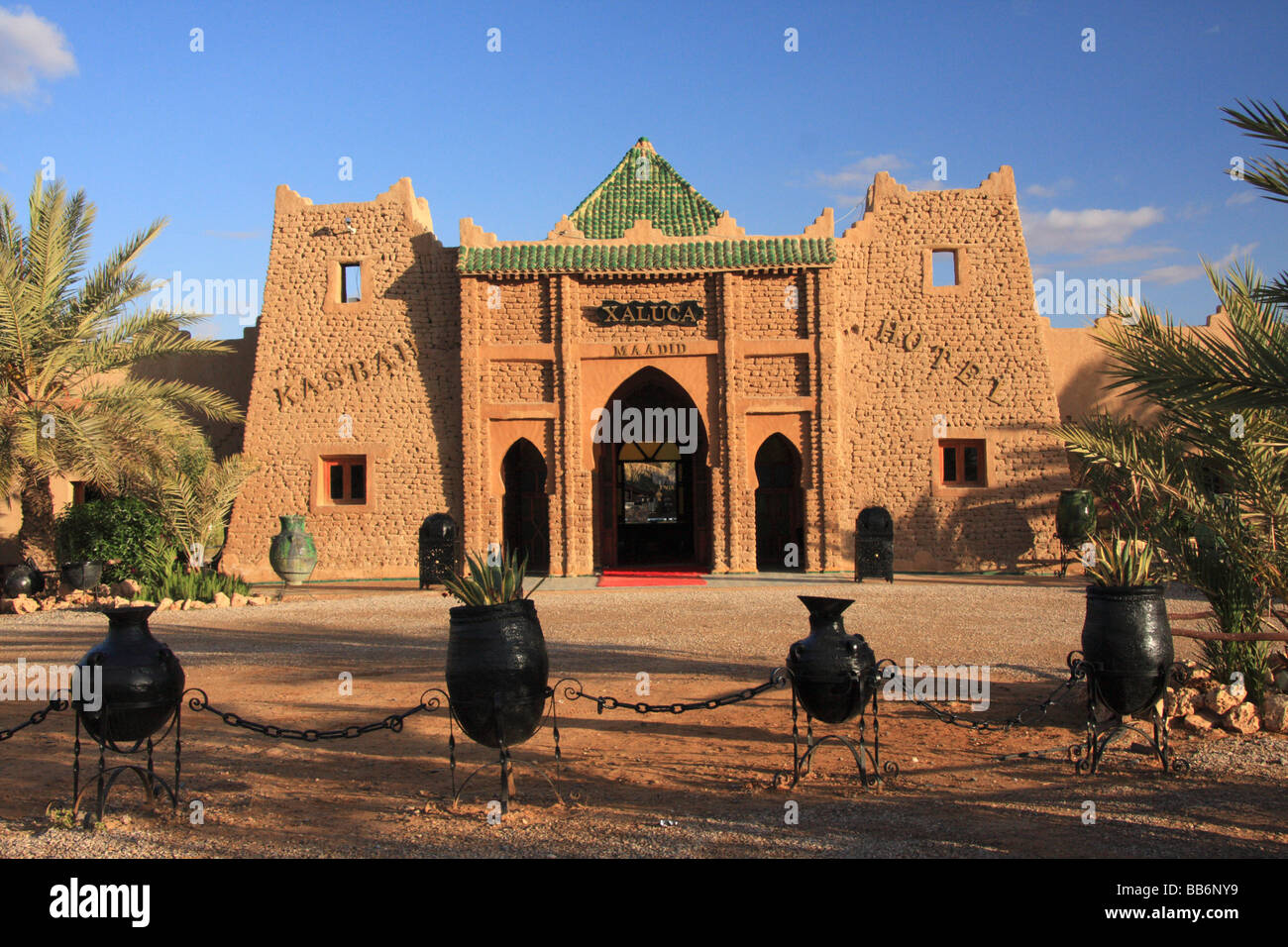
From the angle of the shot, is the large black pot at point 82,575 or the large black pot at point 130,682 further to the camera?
the large black pot at point 82,575

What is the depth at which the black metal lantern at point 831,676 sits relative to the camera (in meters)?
5.79

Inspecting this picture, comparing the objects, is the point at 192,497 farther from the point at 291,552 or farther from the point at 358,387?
the point at 358,387

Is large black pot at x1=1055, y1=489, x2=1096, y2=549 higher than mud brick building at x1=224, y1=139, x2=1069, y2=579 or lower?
lower

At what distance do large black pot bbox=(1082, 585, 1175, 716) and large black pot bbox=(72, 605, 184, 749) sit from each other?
5.59 m

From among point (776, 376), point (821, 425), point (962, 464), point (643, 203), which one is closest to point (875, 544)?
point (821, 425)

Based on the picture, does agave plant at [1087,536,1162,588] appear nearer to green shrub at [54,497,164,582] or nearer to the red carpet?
the red carpet

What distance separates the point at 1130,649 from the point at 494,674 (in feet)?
12.8

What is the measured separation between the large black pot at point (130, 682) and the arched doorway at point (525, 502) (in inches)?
656

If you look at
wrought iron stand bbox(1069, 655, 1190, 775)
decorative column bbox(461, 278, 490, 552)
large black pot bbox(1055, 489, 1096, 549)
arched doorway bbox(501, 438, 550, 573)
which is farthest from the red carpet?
wrought iron stand bbox(1069, 655, 1190, 775)

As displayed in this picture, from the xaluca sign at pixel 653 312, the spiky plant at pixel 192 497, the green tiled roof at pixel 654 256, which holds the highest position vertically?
the green tiled roof at pixel 654 256

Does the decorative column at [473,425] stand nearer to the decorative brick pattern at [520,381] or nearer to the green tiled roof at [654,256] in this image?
the decorative brick pattern at [520,381]

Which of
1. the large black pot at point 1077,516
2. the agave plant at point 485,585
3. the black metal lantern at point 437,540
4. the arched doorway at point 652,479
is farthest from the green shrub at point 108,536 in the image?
the large black pot at point 1077,516

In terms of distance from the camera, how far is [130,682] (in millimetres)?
5512

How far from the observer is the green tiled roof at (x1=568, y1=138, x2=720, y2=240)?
69.9ft
